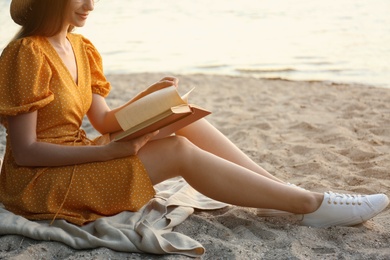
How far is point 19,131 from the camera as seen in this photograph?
2.67 meters

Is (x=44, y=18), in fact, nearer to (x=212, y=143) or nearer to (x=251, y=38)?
(x=212, y=143)

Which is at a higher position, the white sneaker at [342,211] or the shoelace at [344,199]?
the shoelace at [344,199]

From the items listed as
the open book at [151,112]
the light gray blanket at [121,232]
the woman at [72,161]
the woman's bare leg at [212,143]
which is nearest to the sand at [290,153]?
the light gray blanket at [121,232]

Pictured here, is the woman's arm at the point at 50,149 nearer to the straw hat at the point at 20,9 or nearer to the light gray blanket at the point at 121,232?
the light gray blanket at the point at 121,232

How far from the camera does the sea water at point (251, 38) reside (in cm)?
782

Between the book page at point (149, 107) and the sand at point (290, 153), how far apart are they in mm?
537

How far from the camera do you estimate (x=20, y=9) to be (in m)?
2.75

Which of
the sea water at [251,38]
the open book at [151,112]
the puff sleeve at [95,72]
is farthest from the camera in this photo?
the sea water at [251,38]

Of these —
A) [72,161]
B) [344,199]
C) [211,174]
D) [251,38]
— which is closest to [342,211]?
[344,199]

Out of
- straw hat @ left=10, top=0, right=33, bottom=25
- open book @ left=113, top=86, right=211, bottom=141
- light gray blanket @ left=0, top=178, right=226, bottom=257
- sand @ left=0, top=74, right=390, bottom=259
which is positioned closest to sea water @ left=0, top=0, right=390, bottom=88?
sand @ left=0, top=74, right=390, bottom=259

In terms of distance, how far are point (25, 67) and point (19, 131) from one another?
10.4 inches

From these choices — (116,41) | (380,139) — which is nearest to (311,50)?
(116,41)

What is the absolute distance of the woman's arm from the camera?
2.67 metres

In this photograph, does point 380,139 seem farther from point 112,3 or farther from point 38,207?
point 112,3
